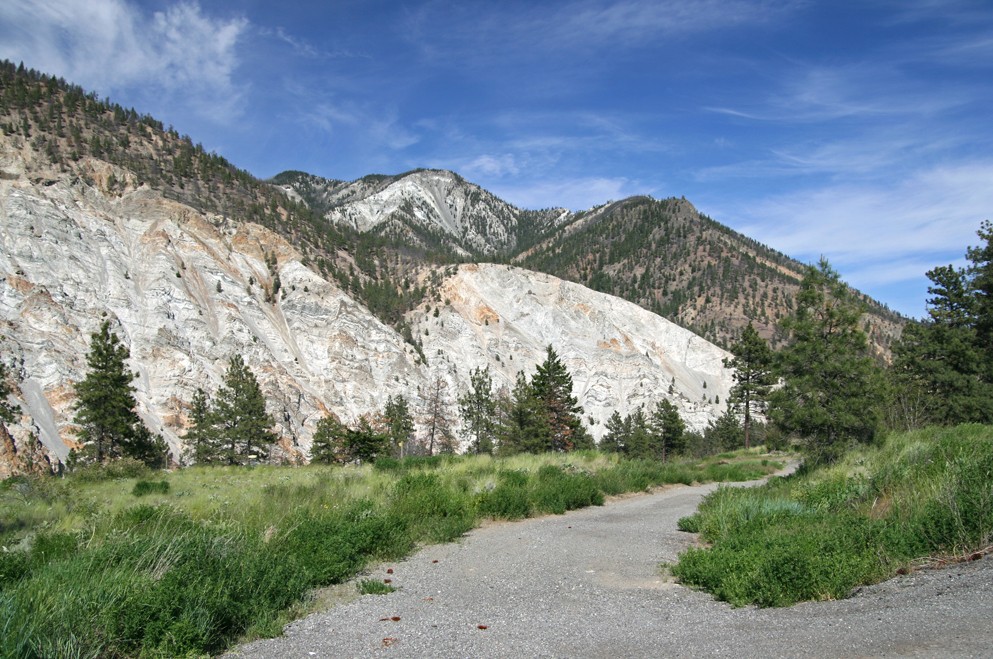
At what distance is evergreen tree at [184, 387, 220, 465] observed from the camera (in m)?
39.1

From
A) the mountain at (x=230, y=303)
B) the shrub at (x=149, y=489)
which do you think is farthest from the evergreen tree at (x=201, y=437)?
the shrub at (x=149, y=489)

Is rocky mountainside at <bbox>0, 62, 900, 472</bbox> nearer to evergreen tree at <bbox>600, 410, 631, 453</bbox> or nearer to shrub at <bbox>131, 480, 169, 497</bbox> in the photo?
evergreen tree at <bbox>600, 410, 631, 453</bbox>

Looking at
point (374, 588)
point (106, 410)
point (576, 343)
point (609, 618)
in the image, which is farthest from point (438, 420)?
point (609, 618)

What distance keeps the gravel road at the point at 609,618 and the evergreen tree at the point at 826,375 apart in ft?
35.2

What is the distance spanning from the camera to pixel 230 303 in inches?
2302

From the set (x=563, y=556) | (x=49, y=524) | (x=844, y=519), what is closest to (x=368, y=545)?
(x=563, y=556)

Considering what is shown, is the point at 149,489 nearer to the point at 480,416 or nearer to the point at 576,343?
the point at 480,416

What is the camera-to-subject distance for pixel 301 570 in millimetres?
7234

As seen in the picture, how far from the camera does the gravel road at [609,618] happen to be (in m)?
4.89

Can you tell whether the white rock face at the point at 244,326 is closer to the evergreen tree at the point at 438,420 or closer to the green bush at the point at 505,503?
the evergreen tree at the point at 438,420

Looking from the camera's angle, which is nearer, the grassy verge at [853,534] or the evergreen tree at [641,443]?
the grassy verge at [853,534]

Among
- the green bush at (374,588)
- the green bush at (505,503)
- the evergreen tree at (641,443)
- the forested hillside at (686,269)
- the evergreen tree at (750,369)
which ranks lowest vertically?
the evergreen tree at (641,443)

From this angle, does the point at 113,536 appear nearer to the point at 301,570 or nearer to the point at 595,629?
the point at 301,570

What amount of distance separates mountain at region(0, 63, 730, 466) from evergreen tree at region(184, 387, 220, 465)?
322 centimetres
